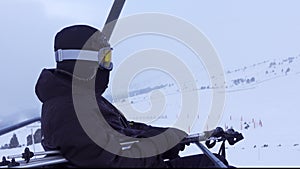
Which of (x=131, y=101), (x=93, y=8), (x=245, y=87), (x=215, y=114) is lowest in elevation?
(x=215, y=114)

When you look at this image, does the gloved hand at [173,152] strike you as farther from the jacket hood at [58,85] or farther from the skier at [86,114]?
the jacket hood at [58,85]

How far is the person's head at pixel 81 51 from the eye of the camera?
4.89ft

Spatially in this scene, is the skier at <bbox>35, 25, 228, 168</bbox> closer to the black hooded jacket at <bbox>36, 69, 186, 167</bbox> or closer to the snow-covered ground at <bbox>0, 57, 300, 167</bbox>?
the black hooded jacket at <bbox>36, 69, 186, 167</bbox>

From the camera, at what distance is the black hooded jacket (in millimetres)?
1205

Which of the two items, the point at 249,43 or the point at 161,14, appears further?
the point at 249,43

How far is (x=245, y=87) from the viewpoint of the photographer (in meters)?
4.07

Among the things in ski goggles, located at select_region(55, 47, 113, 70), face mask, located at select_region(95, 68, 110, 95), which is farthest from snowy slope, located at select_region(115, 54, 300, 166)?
ski goggles, located at select_region(55, 47, 113, 70)

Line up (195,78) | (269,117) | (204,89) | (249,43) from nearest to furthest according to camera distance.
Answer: (195,78)
(204,89)
(269,117)
(249,43)

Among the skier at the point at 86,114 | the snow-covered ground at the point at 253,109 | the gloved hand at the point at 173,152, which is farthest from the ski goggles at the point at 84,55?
the snow-covered ground at the point at 253,109

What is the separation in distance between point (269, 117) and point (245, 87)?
1.47ft

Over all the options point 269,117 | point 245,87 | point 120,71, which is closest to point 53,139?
point 120,71

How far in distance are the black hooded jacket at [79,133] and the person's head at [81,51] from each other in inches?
1.7

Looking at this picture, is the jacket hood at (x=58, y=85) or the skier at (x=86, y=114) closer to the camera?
the skier at (x=86, y=114)

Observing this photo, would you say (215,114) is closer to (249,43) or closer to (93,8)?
(93,8)
